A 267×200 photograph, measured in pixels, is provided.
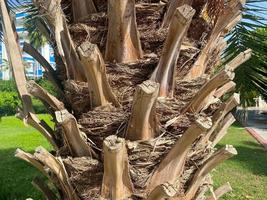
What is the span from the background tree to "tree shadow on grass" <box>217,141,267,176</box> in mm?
6690

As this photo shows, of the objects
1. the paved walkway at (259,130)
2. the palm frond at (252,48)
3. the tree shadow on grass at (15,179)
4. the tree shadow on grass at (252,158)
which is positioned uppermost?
the palm frond at (252,48)

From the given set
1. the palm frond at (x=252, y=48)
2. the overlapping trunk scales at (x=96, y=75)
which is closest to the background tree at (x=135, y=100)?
the overlapping trunk scales at (x=96, y=75)

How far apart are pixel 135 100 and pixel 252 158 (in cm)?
891

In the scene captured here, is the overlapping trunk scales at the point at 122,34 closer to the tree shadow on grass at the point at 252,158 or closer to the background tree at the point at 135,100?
the background tree at the point at 135,100

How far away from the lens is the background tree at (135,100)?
202 centimetres

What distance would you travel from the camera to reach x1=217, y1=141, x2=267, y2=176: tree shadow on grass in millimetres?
9031

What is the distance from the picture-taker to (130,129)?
2.09m

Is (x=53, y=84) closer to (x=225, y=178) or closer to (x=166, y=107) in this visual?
(x=166, y=107)

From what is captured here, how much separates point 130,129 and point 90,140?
25cm

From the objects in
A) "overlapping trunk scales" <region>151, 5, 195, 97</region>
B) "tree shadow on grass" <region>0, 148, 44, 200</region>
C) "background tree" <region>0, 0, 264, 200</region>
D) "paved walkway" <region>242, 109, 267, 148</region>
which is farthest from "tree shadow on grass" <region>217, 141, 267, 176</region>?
"overlapping trunk scales" <region>151, 5, 195, 97</region>

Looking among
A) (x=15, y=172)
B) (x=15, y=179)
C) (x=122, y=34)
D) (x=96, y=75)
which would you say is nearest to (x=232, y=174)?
(x=15, y=179)

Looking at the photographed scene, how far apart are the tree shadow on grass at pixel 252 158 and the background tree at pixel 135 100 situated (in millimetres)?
6690

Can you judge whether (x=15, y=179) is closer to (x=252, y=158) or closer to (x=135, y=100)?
(x=252, y=158)

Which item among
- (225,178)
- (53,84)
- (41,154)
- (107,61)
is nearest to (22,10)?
(53,84)
